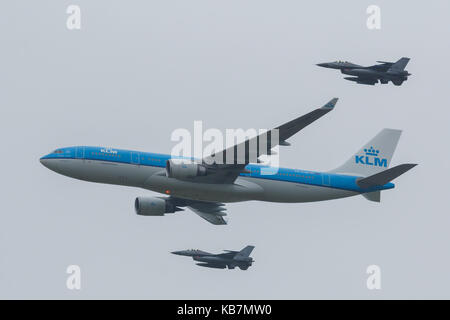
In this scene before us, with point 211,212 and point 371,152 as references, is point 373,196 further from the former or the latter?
point 211,212

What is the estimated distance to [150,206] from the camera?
6438cm

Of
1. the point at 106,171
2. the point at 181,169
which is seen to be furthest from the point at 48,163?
the point at 181,169

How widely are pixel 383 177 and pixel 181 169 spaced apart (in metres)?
16.1

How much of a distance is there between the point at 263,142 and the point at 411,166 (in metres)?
11.3

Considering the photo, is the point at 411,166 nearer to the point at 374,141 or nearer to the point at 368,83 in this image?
the point at 374,141

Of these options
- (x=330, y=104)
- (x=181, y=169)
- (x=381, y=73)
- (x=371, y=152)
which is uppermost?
(x=381, y=73)

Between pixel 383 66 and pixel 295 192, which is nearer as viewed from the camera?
pixel 295 192

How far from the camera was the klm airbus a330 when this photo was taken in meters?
58.4

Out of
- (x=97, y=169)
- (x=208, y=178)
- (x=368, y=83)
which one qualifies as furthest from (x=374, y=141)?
(x=97, y=169)

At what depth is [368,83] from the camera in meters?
74.1

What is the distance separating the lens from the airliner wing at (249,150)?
50.8m

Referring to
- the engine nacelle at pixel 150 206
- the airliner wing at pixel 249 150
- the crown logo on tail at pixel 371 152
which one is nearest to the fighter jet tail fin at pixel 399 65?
the crown logo on tail at pixel 371 152

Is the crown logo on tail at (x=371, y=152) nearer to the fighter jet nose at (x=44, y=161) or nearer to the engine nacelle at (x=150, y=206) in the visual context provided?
the engine nacelle at (x=150, y=206)

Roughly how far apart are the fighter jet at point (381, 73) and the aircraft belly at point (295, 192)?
14243mm
